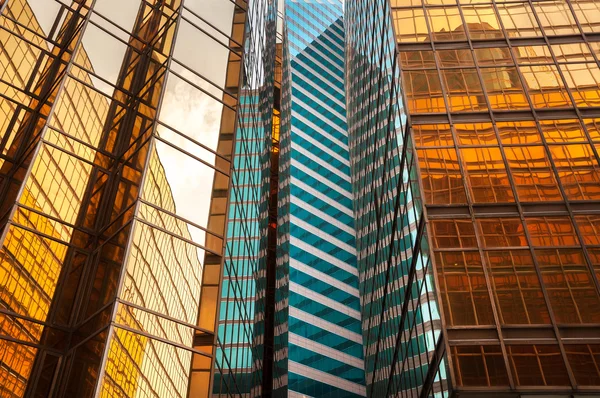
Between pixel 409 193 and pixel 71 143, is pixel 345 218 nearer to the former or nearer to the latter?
pixel 409 193

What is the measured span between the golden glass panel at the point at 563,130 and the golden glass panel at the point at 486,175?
2475mm

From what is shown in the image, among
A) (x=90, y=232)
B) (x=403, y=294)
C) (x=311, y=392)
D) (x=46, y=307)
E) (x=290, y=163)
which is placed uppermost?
(x=290, y=163)

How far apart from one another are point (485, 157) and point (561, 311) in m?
7.15

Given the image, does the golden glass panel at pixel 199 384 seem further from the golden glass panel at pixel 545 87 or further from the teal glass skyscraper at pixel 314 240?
the teal glass skyscraper at pixel 314 240

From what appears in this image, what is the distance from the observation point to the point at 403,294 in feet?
96.9

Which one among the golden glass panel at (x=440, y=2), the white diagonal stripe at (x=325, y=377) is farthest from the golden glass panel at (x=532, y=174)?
the white diagonal stripe at (x=325, y=377)

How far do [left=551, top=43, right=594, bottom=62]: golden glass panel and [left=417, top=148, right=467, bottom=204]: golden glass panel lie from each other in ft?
26.7

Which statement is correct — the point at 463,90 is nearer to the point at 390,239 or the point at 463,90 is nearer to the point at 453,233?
the point at 453,233

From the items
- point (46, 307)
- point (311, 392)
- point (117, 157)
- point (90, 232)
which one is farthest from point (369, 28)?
point (311, 392)

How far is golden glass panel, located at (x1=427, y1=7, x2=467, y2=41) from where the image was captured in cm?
3095

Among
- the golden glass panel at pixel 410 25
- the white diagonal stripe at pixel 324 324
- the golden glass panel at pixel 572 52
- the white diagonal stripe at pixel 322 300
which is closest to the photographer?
the golden glass panel at pixel 572 52

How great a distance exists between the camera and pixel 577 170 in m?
24.9

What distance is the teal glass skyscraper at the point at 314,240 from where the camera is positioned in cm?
6881

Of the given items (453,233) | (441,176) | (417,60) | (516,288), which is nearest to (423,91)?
(417,60)
